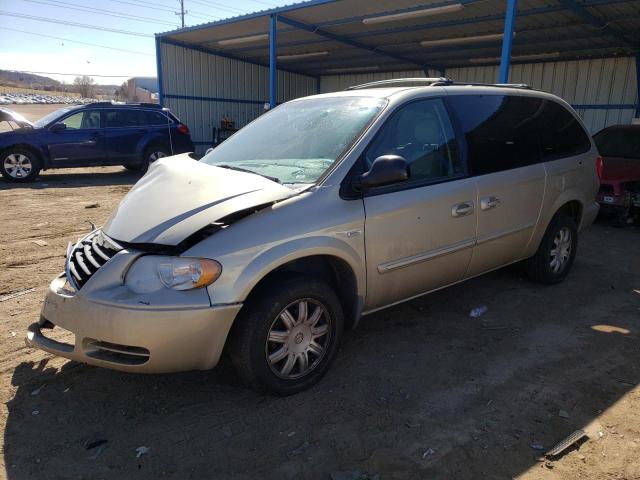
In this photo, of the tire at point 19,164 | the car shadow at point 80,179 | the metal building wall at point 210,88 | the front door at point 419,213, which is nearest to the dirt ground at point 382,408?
the front door at point 419,213

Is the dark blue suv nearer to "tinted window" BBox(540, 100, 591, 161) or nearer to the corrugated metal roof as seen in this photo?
the corrugated metal roof

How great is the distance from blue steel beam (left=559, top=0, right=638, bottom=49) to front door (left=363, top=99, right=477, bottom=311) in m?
7.61

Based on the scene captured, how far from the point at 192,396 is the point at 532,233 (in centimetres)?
319

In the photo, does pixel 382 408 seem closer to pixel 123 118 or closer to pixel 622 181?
pixel 622 181

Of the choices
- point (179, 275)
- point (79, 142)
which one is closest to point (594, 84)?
point (79, 142)

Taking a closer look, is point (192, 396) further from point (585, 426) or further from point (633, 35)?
point (633, 35)

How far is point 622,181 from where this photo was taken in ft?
24.8

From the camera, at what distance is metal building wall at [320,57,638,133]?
14133mm

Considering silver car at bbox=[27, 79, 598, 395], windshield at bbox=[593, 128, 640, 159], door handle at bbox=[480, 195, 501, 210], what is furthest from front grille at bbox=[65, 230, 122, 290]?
windshield at bbox=[593, 128, 640, 159]

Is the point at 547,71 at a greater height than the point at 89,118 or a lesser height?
greater

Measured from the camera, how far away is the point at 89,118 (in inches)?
463

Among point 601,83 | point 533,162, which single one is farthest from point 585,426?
point 601,83

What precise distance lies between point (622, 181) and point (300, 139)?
6180 millimetres

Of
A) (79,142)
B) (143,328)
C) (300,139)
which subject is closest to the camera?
(143,328)
